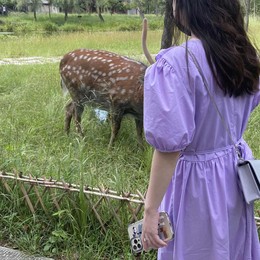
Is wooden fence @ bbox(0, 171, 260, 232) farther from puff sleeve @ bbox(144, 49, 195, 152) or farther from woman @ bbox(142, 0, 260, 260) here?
puff sleeve @ bbox(144, 49, 195, 152)

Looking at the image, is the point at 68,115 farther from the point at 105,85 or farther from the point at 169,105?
the point at 169,105

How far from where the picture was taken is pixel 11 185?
3.02 m

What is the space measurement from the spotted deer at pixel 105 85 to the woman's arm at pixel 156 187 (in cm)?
263

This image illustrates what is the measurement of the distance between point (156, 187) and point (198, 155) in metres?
0.19

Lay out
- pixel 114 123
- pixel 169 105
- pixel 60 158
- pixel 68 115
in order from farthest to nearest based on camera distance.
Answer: pixel 68 115
pixel 114 123
pixel 60 158
pixel 169 105

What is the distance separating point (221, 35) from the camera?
4.62ft

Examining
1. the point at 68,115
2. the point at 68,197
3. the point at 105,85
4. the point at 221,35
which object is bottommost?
the point at 68,115

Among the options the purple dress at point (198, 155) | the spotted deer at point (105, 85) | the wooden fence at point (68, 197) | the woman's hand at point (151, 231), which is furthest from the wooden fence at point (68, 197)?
the spotted deer at point (105, 85)

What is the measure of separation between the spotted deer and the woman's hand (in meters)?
2.61

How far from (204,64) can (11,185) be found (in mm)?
1953

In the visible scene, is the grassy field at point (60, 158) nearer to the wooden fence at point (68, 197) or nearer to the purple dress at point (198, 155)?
the wooden fence at point (68, 197)

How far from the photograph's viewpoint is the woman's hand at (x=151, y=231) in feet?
4.86

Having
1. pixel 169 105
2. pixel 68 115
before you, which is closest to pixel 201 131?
pixel 169 105

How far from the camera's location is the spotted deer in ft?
13.7
